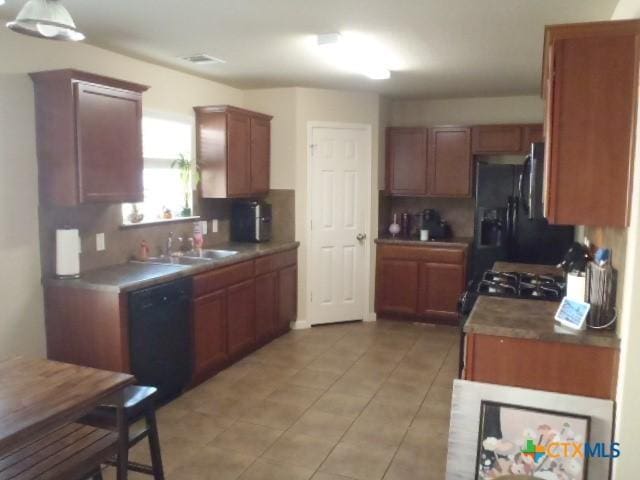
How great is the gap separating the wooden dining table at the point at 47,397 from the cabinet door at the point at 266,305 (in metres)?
2.59

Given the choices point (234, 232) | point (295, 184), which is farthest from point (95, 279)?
point (295, 184)

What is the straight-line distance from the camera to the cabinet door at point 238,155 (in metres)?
4.69

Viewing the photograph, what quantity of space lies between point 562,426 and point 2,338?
2.98 m

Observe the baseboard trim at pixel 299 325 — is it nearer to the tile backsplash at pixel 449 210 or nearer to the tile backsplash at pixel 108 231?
the tile backsplash at pixel 108 231

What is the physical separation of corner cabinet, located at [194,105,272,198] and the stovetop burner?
2371 millimetres

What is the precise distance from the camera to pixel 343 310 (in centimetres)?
569

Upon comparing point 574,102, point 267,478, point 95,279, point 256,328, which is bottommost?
point 267,478

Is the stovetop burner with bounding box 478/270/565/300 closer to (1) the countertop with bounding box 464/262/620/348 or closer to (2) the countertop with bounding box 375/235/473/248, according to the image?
(1) the countertop with bounding box 464/262/620/348

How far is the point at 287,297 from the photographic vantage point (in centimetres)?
523

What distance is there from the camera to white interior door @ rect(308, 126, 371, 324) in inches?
→ 214

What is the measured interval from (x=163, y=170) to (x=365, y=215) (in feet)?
7.23

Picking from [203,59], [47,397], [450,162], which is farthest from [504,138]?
[47,397]

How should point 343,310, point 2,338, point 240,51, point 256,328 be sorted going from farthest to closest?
point 343,310 < point 256,328 < point 240,51 < point 2,338

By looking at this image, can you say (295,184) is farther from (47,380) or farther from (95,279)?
(47,380)
